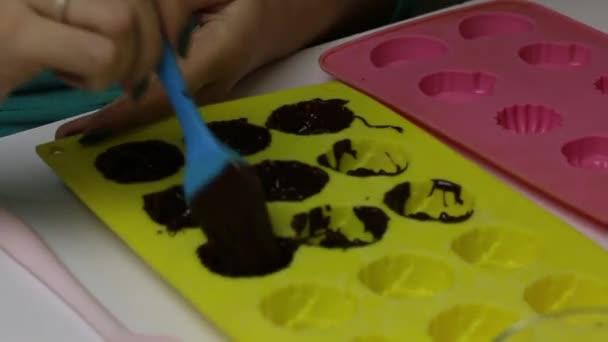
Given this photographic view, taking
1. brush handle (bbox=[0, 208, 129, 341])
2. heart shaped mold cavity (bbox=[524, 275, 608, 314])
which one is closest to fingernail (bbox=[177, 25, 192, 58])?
brush handle (bbox=[0, 208, 129, 341])

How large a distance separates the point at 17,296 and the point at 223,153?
0.42 ft

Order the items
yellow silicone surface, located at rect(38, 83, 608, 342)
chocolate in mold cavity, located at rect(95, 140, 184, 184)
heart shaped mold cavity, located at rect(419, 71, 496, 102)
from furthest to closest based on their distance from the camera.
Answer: heart shaped mold cavity, located at rect(419, 71, 496, 102) < chocolate in mold cavity, located at rect(95, 140, 184, 184) < yellow silicone surface, located at rect(38, 83, 608, 342)

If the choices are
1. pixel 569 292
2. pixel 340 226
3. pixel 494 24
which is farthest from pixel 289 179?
pixel 494 24

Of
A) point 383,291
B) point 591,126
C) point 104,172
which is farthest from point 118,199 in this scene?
point 591,126

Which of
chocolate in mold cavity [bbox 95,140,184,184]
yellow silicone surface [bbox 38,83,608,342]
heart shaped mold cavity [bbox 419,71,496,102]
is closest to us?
yellow silicone surface [bbox 38,83,608,342]

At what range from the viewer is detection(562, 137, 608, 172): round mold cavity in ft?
2.01

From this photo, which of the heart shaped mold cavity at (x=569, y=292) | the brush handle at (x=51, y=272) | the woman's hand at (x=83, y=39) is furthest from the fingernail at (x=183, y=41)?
the heart shaped mold cavity at (x=569, y=292)

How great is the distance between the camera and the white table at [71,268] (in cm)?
48

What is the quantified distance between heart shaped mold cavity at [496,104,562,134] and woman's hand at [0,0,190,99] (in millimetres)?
248

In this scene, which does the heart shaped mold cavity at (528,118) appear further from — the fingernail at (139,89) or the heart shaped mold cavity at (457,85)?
the fingernail at (139,89)

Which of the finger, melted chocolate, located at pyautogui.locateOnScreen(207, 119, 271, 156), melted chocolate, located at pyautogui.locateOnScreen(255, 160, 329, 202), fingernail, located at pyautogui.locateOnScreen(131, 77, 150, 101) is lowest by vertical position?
melted chocolate, located at pyautogui.locateOnScreen(255, 160, 329, 202)

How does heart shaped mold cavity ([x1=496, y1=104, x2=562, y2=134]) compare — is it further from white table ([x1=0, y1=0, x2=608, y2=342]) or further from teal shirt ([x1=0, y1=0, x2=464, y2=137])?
teal shirt ([x1=0, y1=0, x2=464, y2=137])

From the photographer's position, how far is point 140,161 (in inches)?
23.7

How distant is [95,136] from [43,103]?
148 millimetres
